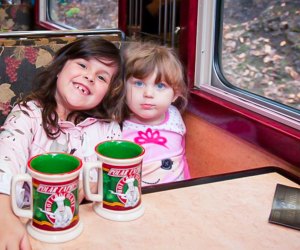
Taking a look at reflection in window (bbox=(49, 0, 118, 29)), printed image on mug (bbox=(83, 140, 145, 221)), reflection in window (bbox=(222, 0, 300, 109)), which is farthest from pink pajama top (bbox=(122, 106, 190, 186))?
→ reflection in window (bbox=(49, 0, 118, 29))

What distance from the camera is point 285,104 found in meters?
1.58

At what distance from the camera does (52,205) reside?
928 millimetres

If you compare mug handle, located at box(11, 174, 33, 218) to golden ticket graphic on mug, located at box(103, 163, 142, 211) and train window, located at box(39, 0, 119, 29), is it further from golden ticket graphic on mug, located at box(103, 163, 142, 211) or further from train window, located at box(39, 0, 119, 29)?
train window, located at box(39, 0, 119, 29)

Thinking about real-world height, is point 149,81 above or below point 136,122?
above

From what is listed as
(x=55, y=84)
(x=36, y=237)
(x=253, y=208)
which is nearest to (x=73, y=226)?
(x=36, y=237)

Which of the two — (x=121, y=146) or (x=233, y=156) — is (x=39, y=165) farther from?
(x=233, y=156)

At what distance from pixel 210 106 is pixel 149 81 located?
294 mm

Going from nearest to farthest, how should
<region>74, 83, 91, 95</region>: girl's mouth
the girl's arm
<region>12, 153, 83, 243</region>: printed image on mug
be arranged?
1. <region>12, 153, 83, 243</region>: printed image on mug
2. the girl's arm
3. <region>74, 83, 91, 95</region>: girl's mouth

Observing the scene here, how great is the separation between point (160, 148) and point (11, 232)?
864 millimetres

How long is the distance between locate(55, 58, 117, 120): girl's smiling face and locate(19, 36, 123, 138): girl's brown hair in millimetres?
22


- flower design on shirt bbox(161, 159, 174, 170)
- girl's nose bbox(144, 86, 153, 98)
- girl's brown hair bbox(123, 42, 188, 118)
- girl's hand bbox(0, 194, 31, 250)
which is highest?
girl's brown hair bbox(123, 42, 188, 118)

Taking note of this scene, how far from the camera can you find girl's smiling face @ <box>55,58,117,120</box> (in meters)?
1.53

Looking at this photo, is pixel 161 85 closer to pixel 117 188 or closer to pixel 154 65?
pixel 154 65

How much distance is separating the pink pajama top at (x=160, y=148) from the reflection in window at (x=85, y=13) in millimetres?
1425
